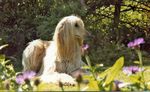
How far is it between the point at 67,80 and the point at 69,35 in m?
0.64

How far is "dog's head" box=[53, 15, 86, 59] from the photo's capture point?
757 cm

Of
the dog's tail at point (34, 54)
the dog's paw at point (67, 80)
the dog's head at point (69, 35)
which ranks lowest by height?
the dog's paw at point (67, 80)

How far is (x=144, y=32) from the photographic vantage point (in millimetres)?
12914

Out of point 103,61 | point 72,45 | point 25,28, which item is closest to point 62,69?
point 72,45

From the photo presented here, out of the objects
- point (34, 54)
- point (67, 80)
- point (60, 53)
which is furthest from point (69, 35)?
point (34, 54)

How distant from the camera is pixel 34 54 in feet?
26.5

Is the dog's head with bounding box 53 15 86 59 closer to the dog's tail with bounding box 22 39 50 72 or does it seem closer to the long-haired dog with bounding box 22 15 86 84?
the long-haired dog with bounding box 22 15 86 84

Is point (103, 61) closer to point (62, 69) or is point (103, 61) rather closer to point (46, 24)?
point (46, 24)

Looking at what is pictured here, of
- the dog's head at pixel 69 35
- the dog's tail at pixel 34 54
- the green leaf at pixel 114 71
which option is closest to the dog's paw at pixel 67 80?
the dog's head at pixel 69 35

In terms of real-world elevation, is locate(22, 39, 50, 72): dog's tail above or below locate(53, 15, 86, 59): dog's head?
below

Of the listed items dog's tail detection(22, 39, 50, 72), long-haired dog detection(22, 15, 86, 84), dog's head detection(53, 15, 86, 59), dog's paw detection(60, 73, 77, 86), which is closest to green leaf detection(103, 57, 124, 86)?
dog's paw detection(60, 73, 77, 86)

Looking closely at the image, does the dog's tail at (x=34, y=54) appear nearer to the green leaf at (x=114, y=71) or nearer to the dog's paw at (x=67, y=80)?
the dog's paw at (x=67, y=80)

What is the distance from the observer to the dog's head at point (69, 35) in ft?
24.8

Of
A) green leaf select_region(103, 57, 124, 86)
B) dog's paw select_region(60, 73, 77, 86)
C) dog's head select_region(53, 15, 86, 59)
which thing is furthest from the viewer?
dog's head select_region(53, 15, 86, 59)
